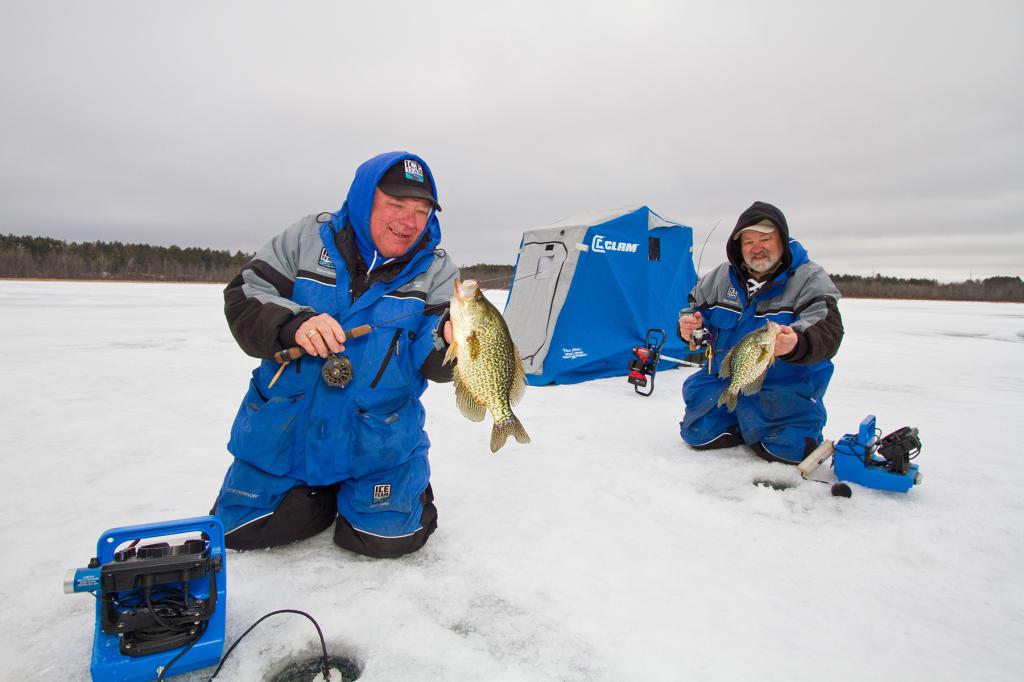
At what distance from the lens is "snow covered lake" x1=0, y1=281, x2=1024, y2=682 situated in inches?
78.4

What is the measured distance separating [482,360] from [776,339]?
2.18 m

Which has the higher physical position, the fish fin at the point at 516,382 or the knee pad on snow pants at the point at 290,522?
the fish fin at the point at 516,382

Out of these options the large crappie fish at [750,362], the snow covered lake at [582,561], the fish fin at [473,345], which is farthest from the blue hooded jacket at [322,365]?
the large crappie fish at [750,362]

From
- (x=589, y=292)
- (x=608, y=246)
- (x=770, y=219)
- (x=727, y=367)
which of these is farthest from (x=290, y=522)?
(x=608, y=246)

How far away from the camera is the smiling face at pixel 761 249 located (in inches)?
161

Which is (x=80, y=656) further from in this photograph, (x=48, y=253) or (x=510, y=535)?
(x=48, y=253)

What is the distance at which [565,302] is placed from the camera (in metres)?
6.79

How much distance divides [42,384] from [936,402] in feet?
32.3

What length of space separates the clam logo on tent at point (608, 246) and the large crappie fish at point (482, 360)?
4.45m

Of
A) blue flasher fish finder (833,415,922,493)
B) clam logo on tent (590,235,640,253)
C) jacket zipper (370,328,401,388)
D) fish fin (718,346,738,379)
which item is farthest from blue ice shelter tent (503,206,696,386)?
jacket zipper (370,328,401,388)

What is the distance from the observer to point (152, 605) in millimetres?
1872

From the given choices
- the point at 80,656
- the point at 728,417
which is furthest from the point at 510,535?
the point at 728,417

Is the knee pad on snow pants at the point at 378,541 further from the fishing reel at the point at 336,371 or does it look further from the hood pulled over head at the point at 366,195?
the hood pulled over head at the point at 366,195

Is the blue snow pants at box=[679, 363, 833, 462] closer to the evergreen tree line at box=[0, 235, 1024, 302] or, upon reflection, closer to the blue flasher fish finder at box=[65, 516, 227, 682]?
the blue flasher fish finder at box=[65, 516, 227, 682]
